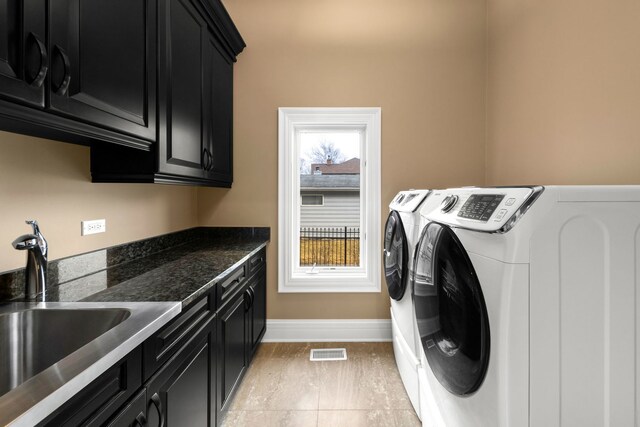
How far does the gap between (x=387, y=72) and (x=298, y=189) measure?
1.29 m

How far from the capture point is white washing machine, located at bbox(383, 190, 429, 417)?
6.31 ft

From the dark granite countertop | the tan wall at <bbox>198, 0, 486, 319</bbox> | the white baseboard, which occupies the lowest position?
the white baseboard

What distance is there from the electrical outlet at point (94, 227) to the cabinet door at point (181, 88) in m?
0.46

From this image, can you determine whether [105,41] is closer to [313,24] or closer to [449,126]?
[313,24]

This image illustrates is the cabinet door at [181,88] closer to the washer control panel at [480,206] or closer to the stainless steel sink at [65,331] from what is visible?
the stainless steel sink at [65,331]

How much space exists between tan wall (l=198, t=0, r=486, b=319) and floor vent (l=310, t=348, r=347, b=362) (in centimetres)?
124

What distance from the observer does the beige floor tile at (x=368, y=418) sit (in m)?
1.97

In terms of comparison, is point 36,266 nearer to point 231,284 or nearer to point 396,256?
point 231,284

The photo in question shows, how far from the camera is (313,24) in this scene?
3.05 m

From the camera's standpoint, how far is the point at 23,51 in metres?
0.94

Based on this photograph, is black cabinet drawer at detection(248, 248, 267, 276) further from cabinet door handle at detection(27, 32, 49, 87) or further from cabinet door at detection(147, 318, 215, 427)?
cabinet door handle at detection(27, 32, 49, 87)

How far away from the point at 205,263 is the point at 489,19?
3.07 m

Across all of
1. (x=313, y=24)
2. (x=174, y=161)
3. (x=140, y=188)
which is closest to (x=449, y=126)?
(x=313, y=24)

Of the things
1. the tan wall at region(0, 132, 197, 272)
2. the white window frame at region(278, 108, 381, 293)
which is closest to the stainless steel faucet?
the tan wall at region(0, 132, 197, 272)
